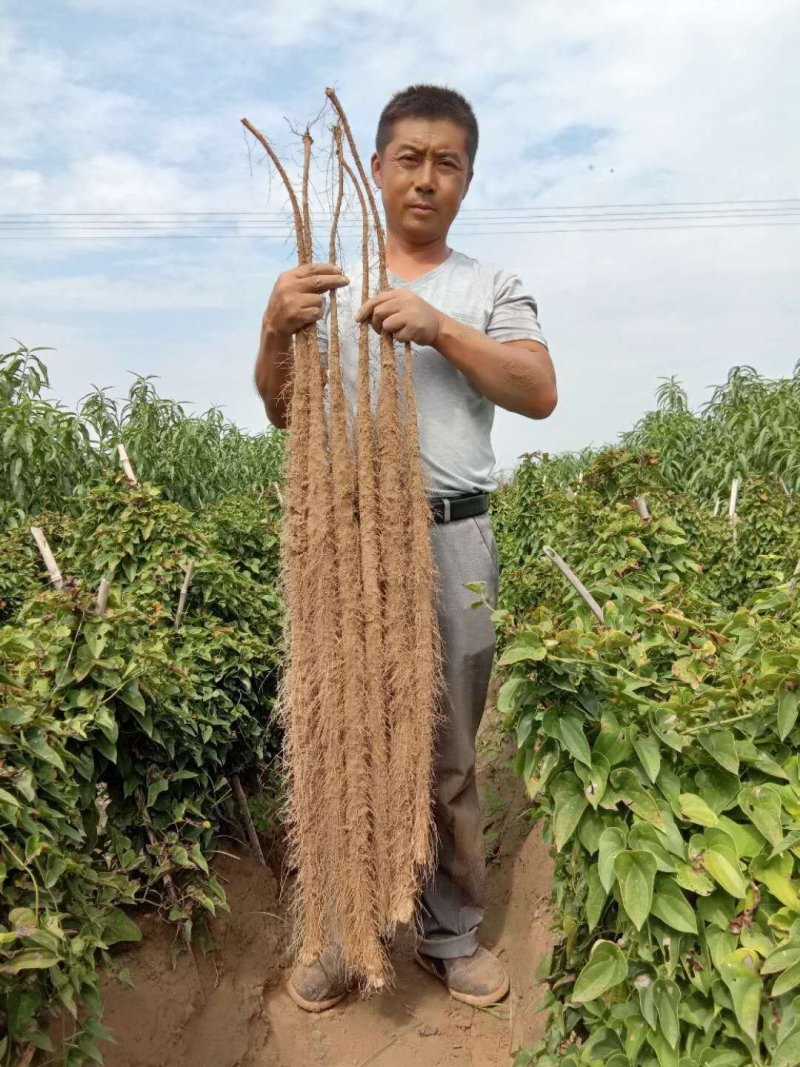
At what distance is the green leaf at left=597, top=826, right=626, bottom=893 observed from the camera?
5.26 ft

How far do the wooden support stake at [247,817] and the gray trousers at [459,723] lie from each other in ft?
2.73

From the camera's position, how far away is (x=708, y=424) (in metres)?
8.45

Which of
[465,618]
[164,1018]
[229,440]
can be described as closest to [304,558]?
[465,618]

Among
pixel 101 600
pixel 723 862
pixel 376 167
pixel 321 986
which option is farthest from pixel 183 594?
pixel 723 862

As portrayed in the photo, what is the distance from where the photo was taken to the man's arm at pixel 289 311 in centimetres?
218

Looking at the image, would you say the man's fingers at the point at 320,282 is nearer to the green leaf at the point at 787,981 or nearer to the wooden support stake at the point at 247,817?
the green leaf at the point at 787,981

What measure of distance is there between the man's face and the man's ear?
0.17 feet

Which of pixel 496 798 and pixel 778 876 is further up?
pixel 778 876

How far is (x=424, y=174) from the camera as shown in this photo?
7.82ft

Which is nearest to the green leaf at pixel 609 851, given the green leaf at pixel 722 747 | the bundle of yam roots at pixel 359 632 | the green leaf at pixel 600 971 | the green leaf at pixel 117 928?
Result: the green leaf at pixel 600 971

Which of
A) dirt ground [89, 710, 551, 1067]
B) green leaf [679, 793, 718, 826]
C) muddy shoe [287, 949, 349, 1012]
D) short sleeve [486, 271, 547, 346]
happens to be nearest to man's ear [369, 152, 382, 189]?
short sleeve [486, 271, 547, 346]

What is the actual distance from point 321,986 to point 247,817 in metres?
0.73

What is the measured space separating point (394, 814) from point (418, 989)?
3.17 feet

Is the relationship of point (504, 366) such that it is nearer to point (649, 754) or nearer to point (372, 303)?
point (372, 303)
